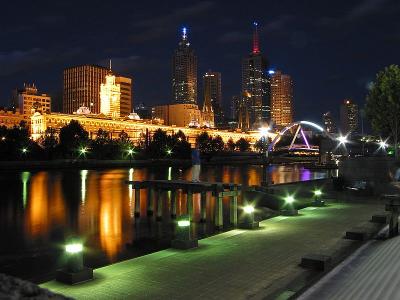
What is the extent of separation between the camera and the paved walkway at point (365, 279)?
330 inches

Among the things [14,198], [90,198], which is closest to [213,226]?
[90,198]

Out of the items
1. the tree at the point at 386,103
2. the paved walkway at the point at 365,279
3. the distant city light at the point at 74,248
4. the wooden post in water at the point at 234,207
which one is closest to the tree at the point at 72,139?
the tree at the point at 386,103

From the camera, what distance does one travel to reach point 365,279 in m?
9.45

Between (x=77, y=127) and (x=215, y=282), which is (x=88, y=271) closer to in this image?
(x=215, y=282)

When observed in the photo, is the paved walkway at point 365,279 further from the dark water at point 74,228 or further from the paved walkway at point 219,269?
the dark water at point 74,228

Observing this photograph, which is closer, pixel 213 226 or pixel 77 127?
pixel 213 226

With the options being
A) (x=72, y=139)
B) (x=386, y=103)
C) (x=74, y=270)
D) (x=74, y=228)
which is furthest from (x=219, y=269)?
(x=72, y=139)

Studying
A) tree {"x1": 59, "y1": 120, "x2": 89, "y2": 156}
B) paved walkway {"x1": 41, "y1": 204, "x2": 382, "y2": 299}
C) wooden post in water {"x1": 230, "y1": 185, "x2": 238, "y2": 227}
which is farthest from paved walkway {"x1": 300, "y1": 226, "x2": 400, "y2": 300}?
tree {"x1": 59, "y1": 120, "x2": 89, "y2": 156}

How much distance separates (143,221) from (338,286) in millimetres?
21144

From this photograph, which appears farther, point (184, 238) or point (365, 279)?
point (184, 238)

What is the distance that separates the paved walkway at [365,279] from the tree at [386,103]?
28.6 m

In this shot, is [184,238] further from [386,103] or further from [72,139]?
[72,139]

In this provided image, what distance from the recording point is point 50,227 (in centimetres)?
2784

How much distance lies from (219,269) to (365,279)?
152 inches
